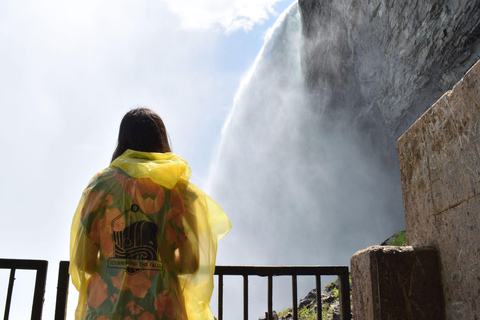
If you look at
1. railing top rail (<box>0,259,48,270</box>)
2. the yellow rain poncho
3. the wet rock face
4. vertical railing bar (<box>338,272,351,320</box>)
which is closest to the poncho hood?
the yellow rain poncho

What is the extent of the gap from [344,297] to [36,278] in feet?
6.82

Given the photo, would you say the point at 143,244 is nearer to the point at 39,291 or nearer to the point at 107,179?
the point at 107,179

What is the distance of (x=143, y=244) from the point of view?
1725 millimetres

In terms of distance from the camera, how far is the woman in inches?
65.1

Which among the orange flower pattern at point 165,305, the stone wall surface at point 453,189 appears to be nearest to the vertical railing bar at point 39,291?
the orange flower pattern at point 165,305

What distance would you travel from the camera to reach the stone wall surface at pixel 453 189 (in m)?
1.76

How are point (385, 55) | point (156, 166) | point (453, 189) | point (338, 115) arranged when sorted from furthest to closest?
point (338, 115) < point (385, 55) < point (453, 189) < point (156, 166)

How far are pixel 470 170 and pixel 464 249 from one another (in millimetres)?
374

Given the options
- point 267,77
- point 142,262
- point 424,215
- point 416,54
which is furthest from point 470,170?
point 267,77

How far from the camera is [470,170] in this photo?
1.78 meters

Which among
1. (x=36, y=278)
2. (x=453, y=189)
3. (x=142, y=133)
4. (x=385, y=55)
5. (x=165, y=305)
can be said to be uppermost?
(x=385, y=55)

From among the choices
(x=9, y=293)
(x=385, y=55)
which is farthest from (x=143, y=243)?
(x=385, y=55)

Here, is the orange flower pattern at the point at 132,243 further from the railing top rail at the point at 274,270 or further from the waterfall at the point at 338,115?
the waterfall at the point at 338,115

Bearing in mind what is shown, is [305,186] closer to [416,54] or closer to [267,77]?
[267,77]
